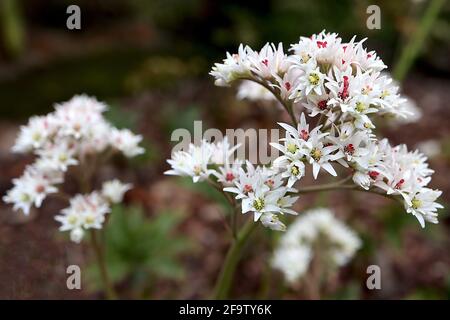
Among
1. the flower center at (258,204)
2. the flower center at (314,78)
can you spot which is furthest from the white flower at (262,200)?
the flower center at (314,78)

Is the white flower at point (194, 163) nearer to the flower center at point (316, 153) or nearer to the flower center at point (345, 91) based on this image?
the flower center at point (316, 153)

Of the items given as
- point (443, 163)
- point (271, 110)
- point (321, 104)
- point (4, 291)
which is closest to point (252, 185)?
point (321, 104)

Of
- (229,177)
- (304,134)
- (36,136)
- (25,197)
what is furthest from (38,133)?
(304,134)

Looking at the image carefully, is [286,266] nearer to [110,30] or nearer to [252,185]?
[252,185]

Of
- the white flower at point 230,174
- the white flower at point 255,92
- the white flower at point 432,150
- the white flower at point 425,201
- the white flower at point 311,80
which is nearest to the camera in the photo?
the white flower at point 311,80

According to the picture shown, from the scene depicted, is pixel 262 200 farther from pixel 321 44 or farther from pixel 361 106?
pixel 321 44
